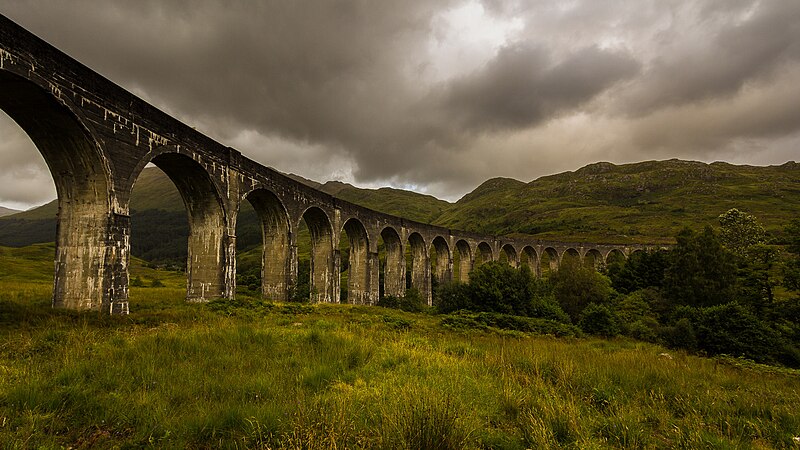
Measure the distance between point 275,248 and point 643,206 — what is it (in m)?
163

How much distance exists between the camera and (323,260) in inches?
1079

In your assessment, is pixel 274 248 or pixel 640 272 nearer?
pixel 274 248

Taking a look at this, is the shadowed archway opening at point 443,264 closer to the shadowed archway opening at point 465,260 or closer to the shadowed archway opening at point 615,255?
the shadowed archway opening at point 465,260

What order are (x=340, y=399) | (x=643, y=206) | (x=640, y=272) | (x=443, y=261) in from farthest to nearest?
1. (x=643, y=206)
2. (x=443, y=261)
3. (x=640, y=272)
4. (x=340, y=399)

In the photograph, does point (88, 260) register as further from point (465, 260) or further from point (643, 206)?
point (643, 206)

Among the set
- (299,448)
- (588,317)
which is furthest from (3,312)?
(588,317)

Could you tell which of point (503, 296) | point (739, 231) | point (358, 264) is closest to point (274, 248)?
point (358, 264)

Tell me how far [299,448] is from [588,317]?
22348mm

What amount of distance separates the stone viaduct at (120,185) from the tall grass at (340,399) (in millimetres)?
5020

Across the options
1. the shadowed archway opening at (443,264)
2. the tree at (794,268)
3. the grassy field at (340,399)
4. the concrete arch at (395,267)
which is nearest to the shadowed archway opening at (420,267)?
the shadowed archway opening at (443,264)

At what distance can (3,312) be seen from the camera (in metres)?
9.81

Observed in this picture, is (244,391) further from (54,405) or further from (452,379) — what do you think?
(452,379)

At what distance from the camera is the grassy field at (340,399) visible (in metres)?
3.43

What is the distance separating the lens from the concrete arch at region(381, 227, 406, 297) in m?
37.7
